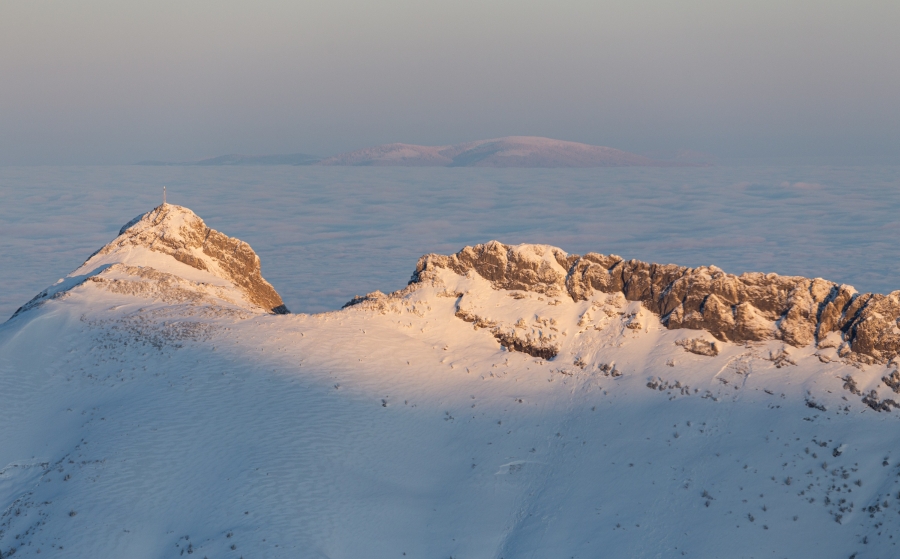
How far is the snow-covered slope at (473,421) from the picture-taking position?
26.7 m

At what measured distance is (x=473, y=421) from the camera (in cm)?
3319

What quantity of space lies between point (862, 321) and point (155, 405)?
1154 inches

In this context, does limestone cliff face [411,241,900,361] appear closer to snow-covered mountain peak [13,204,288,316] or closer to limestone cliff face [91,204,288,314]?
snow-covered mountain peak [13,204,288,316]

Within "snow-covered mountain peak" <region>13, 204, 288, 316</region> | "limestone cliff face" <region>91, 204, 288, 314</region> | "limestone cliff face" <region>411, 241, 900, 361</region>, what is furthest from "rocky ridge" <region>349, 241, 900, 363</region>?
"limestone cliff face" <region>91, 204, 288, 314</region>

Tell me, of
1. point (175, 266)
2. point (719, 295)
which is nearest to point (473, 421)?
point (719, 295)

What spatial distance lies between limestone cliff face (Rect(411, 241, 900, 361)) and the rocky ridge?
39mm

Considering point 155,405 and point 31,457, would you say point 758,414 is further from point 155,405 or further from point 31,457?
point 31,457

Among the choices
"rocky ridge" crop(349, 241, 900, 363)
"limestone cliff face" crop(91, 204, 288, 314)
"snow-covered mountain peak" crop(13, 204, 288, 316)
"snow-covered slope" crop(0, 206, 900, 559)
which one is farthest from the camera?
"limestone cliff face" crop(91, 204, 288, 314)

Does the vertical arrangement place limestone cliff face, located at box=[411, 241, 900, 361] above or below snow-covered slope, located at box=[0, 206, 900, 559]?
above

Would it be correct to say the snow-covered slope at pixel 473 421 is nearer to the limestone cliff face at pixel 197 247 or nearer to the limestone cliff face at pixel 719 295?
the limestone cliff face at pixel 719 295

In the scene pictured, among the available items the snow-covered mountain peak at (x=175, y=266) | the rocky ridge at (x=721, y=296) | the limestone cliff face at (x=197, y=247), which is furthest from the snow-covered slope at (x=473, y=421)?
the limestone cliff face at (x=197, y=247)

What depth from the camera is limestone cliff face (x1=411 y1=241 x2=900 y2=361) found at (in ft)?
105

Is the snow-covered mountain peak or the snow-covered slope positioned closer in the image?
the snow-covered slope

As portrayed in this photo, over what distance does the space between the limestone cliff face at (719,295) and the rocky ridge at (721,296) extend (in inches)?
1.6
